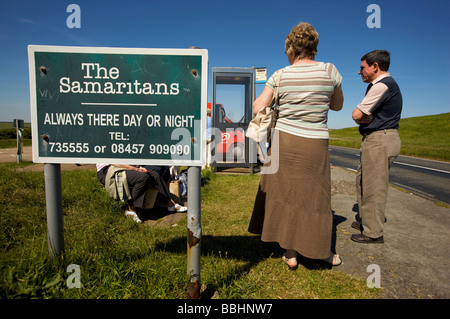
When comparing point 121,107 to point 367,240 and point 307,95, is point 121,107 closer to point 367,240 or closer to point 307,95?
point 307,95

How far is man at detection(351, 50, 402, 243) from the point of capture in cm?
284

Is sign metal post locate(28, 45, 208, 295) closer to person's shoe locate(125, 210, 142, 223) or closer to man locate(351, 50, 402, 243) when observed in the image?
person's shoe locate(125, 210, 142, 223)

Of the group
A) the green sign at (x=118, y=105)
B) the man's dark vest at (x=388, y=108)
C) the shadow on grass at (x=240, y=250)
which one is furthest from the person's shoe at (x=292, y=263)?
the man's dark vest at (x=388, y=108)

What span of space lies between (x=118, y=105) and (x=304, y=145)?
147cm

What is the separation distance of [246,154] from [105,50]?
6.48 metres

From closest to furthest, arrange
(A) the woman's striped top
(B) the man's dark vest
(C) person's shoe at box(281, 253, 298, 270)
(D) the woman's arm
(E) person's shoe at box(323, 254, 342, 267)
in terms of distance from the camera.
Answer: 1. (A) the woman's striped top
2. (D) the woman's arm
3. (C) person's shoe at box(281, 253, 298, 270)
4. (E) person's shoe at box(323, 254, 342, 267)
5. (B) the man's dark vest

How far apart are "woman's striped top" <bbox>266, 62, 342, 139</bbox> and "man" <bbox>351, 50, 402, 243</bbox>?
2.97 ft

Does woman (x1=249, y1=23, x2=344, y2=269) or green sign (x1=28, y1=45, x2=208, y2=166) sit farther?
woman (x1=249, y1=23, x2=344, y2=269)

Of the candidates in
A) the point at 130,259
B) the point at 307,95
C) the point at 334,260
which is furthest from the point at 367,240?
the point at 130,259

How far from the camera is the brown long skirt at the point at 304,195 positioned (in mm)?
2209

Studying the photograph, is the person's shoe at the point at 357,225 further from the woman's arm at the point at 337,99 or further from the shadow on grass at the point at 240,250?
the woman's arm at the point at 337,99

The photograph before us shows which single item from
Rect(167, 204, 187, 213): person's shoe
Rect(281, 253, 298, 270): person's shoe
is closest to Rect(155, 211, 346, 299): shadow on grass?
Rect(281, 253, 298, 270): person's shoe

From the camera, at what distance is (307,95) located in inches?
84.4
